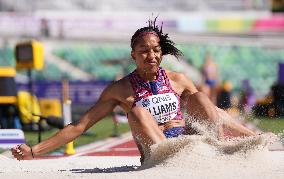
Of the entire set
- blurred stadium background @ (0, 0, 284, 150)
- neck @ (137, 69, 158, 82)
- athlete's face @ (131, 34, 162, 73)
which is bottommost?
blurred stadium background @ (0, 0, 284, 150)

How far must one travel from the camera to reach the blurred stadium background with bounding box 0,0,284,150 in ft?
116

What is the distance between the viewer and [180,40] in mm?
37688

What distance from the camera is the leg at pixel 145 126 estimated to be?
6.47 metres

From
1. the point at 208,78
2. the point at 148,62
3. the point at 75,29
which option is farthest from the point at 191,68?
the point at 148,62

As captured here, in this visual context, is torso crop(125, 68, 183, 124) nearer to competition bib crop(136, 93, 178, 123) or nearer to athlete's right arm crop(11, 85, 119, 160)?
competition bib crop(136, 93, 178, 123)

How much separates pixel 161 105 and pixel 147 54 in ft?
1.42

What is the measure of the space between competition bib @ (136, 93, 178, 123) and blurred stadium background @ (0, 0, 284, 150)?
25.5m

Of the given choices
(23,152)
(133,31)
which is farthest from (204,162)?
(133,31)

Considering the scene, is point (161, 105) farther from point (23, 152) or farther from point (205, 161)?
point (23, 152)

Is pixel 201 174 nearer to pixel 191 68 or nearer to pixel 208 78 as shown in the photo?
pixel 208 78

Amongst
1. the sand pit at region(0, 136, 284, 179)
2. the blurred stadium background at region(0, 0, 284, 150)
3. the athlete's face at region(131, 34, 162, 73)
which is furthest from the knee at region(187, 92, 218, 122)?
the blurred stadium background at region(0, 0, 284, 150)

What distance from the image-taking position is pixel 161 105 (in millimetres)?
6867

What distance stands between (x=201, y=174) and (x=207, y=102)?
34.8 inches

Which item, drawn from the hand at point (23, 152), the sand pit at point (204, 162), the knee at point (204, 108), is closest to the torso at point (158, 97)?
the knee at point (204, 108)
